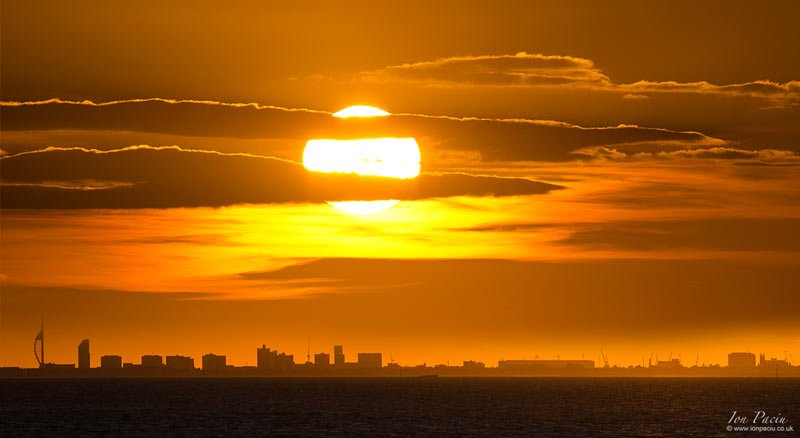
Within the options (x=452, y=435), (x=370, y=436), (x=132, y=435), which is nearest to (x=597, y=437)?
(x=452, y=435)

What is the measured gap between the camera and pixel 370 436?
19138 cm

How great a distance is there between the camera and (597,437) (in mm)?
194875

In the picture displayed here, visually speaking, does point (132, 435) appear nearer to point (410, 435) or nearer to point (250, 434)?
point (250, 434)

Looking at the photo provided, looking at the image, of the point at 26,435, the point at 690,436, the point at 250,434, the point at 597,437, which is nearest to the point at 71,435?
the point at 26,435

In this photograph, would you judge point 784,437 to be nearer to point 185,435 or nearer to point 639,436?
point 639,436

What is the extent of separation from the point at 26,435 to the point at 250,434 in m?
34.6

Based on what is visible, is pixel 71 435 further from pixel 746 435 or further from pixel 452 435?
pixel 746 435

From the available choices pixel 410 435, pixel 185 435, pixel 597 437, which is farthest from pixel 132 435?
pixel 597 437

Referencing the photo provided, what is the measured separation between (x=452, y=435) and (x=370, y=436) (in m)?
13.6

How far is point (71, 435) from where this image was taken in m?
196

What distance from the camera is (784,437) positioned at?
192625 millimetres

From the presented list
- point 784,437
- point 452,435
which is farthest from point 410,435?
point 784,437

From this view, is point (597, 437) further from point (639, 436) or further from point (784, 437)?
point (784, 437)

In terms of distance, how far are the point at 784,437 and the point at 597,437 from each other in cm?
2810
